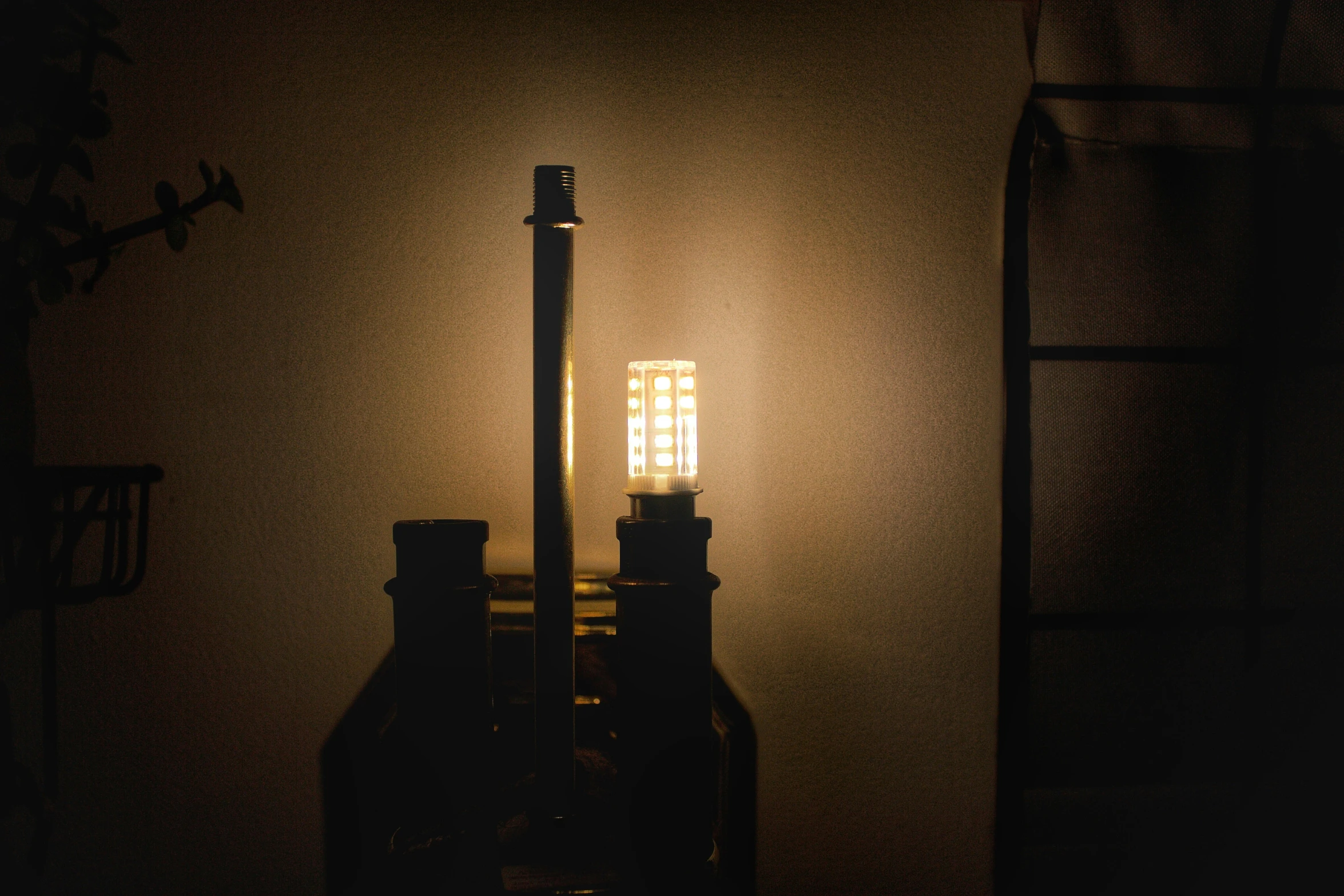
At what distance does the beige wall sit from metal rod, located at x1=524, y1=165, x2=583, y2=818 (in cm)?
42

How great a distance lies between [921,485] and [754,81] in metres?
1.08

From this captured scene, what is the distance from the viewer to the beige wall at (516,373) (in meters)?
1.57

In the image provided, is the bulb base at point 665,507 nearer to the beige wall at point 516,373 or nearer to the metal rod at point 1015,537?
the beige wall at point 516,373

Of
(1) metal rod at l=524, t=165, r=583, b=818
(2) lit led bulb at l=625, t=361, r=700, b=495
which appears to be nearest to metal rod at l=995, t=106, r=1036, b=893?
(2) lit led bulb at l=625, t=361, r=700, b=495

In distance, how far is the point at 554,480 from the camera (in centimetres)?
117

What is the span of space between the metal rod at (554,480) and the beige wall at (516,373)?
1.39 feet

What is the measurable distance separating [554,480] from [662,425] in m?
0.26

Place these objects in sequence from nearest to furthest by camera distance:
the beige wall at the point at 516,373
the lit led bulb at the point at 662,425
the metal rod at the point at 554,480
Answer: the metal rod at the point at 554,480 < the lit led bulb at the point at 662,425 < the beige wall at the point at 516,373

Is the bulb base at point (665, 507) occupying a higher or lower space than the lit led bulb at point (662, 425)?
lower

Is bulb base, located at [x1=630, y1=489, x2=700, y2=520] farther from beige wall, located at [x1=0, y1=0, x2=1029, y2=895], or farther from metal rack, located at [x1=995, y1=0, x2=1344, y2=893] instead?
metal rack, located at [x1=995, y1=0, x2=1344, y2=893]

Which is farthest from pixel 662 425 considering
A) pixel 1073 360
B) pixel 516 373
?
pixel 1073 360

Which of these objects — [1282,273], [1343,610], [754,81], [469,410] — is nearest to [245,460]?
[469,410]

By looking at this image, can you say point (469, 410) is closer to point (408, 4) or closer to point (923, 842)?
point (408, 4)

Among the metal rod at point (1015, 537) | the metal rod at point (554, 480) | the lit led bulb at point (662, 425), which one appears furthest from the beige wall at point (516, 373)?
the metal rod at point (554, 480)
